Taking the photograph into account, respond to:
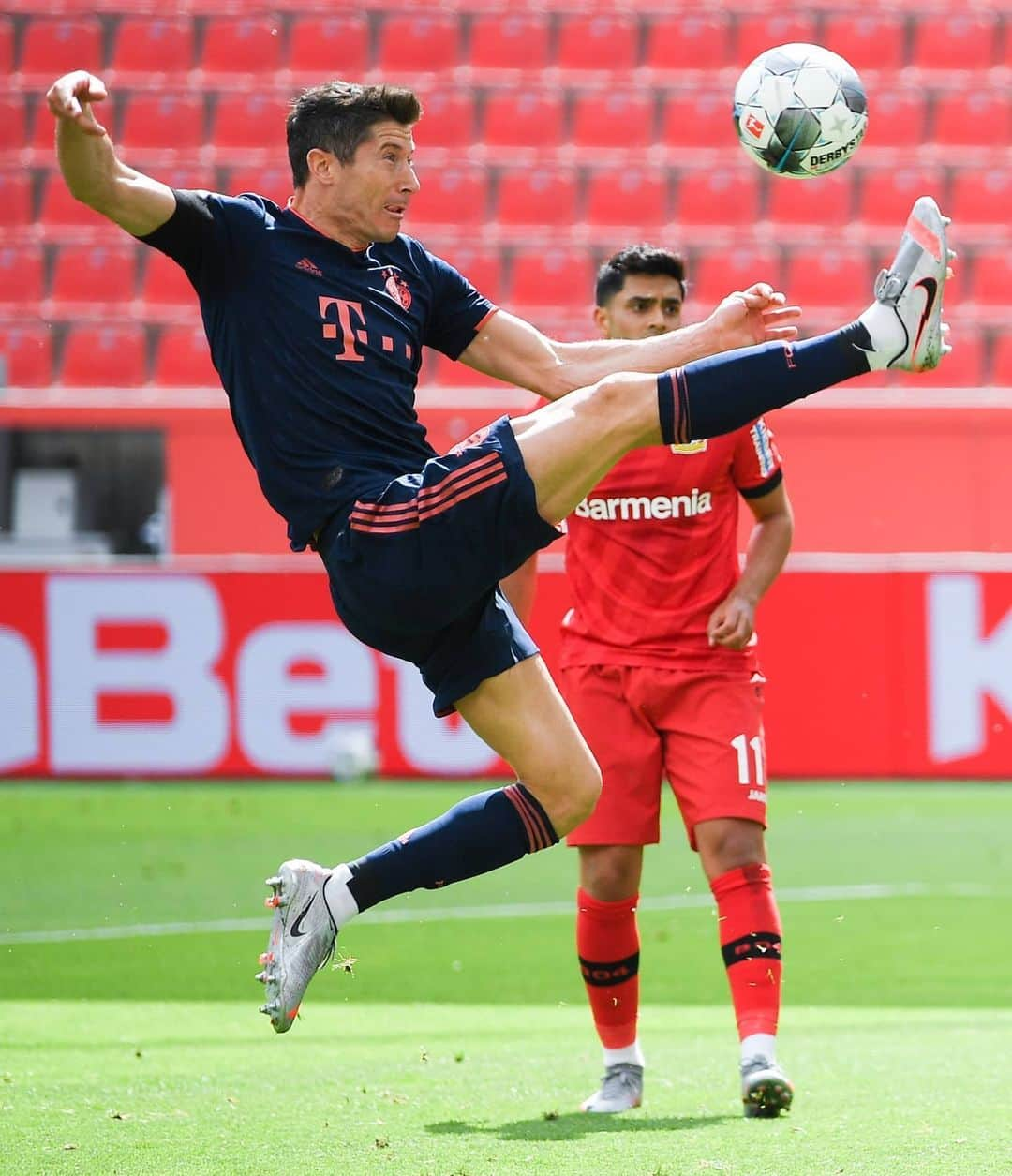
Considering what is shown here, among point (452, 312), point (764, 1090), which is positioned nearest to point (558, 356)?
point (452, 312)

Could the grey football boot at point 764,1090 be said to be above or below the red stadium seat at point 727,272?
below

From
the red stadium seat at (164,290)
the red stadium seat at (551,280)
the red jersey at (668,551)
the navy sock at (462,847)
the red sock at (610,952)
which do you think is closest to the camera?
the navy sock at (462,847)

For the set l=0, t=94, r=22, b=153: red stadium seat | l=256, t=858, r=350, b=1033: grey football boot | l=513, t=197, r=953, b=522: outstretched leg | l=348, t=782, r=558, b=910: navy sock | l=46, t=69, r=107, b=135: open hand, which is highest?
l=0, t=94, r=22, b=153: red stadium seat

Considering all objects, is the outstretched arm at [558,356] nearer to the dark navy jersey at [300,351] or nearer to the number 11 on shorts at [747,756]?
the dark navy jersey at [300,351]

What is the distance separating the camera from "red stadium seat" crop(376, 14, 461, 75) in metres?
17.8

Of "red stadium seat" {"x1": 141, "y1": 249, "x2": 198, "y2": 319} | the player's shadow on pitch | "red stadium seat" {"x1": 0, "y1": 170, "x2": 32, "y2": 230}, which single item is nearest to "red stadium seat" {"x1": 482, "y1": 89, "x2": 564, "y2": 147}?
"red stadium seat" {"x1": 141, "y1": 249, "x2": 198, "y2": 319}

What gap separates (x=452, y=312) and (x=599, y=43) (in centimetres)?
1429

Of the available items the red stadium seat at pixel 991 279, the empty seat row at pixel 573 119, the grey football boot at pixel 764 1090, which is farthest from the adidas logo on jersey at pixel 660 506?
the empty seat row at pixel 573 119

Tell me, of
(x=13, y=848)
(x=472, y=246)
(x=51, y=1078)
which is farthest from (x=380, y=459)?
(x=472, y=246)

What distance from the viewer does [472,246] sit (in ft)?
55.4

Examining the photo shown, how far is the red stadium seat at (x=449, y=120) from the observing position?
17531mm

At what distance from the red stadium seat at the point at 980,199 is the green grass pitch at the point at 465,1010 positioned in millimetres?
7707

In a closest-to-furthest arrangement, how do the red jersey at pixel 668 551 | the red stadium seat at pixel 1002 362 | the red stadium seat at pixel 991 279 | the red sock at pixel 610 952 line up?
the red sock at pixel 610 952, the red jersey at pixel 668 551, the red stadium seat at pixel 1002 362, the red stadium seat at pixel 991 279

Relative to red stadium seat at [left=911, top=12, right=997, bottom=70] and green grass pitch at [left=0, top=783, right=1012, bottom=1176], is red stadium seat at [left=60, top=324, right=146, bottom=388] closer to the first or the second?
green grass pitch at [left=0, top=783, right=1012, bottom=1176]
